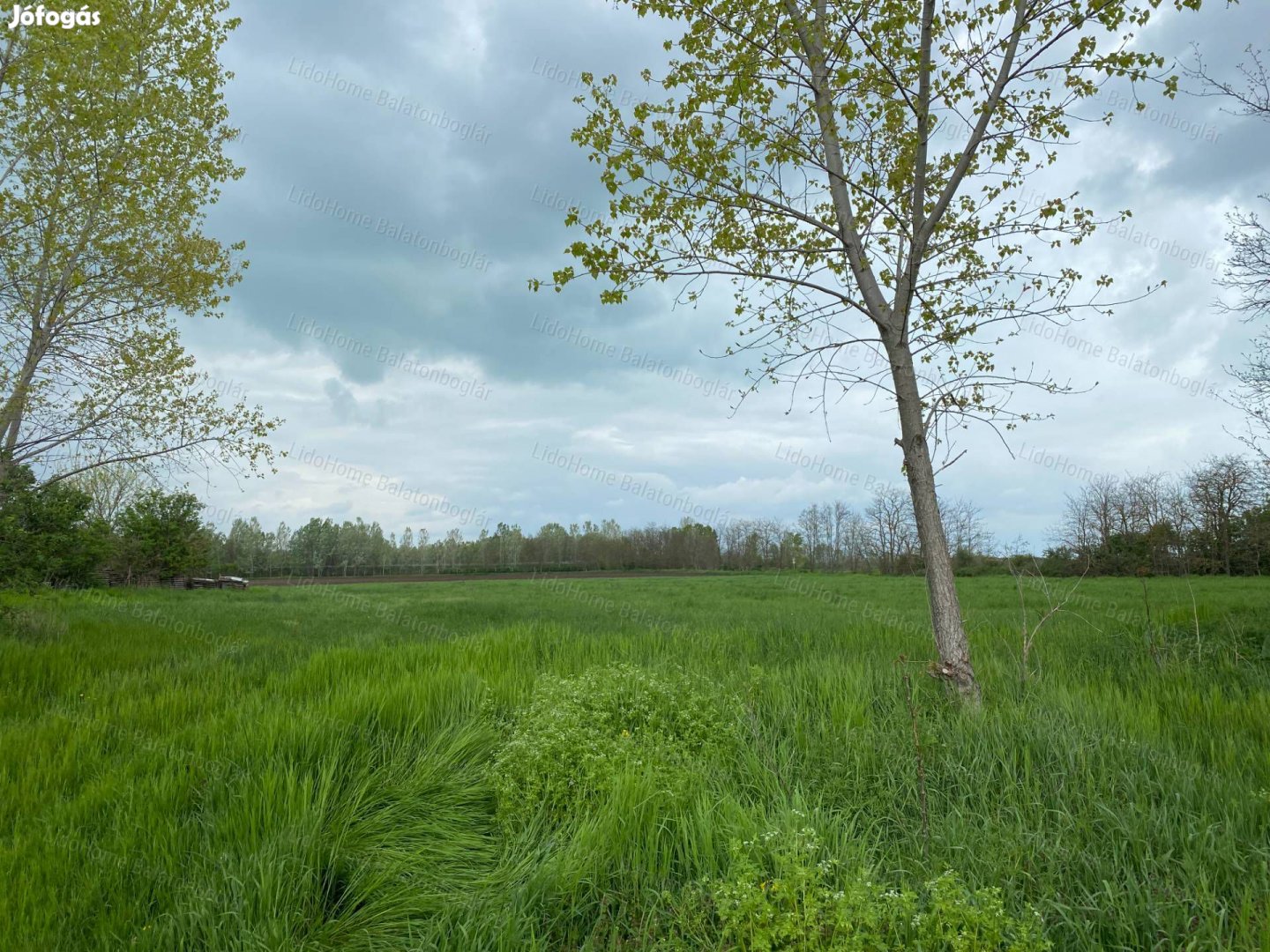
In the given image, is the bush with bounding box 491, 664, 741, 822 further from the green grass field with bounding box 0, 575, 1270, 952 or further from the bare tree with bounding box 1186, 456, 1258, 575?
the bare tree with bounding box 1186, 456, 1258, 575

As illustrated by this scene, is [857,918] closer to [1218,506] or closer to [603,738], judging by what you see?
[603,738]

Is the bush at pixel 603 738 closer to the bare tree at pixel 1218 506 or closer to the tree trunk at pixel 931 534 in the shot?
the tree trunk at pixel 931 534

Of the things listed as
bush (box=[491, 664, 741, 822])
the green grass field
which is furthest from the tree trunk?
bush (box=[491, 664, 741, 822])

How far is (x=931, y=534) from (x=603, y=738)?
10.8ft

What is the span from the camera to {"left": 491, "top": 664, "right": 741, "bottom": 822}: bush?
12.6 feet

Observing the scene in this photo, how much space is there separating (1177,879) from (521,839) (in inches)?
125

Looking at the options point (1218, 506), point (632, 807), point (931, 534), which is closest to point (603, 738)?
point (632, 807)

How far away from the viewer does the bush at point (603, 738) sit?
3828mm

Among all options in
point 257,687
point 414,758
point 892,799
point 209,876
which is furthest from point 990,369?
point 257,687

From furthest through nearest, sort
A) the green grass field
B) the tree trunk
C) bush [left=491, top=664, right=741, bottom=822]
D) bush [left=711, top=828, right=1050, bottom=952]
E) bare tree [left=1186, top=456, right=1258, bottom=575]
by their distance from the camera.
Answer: bare tree [left=1186, top=456, right=1258, bottom=575]
the tree trunk
bush [left=491, top=664, right=741, bottom=822]
the green grass field
bush [left=711, top=828, right=1050, bottom=952]

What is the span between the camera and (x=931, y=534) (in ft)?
17.5

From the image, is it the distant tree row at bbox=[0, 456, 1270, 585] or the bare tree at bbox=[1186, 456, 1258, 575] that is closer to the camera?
the distant tree row at bbox=[0, 456, 1270, 585]

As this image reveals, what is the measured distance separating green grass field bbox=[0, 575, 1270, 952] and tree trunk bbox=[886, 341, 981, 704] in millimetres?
497

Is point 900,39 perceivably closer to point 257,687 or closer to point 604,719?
point 604,719
